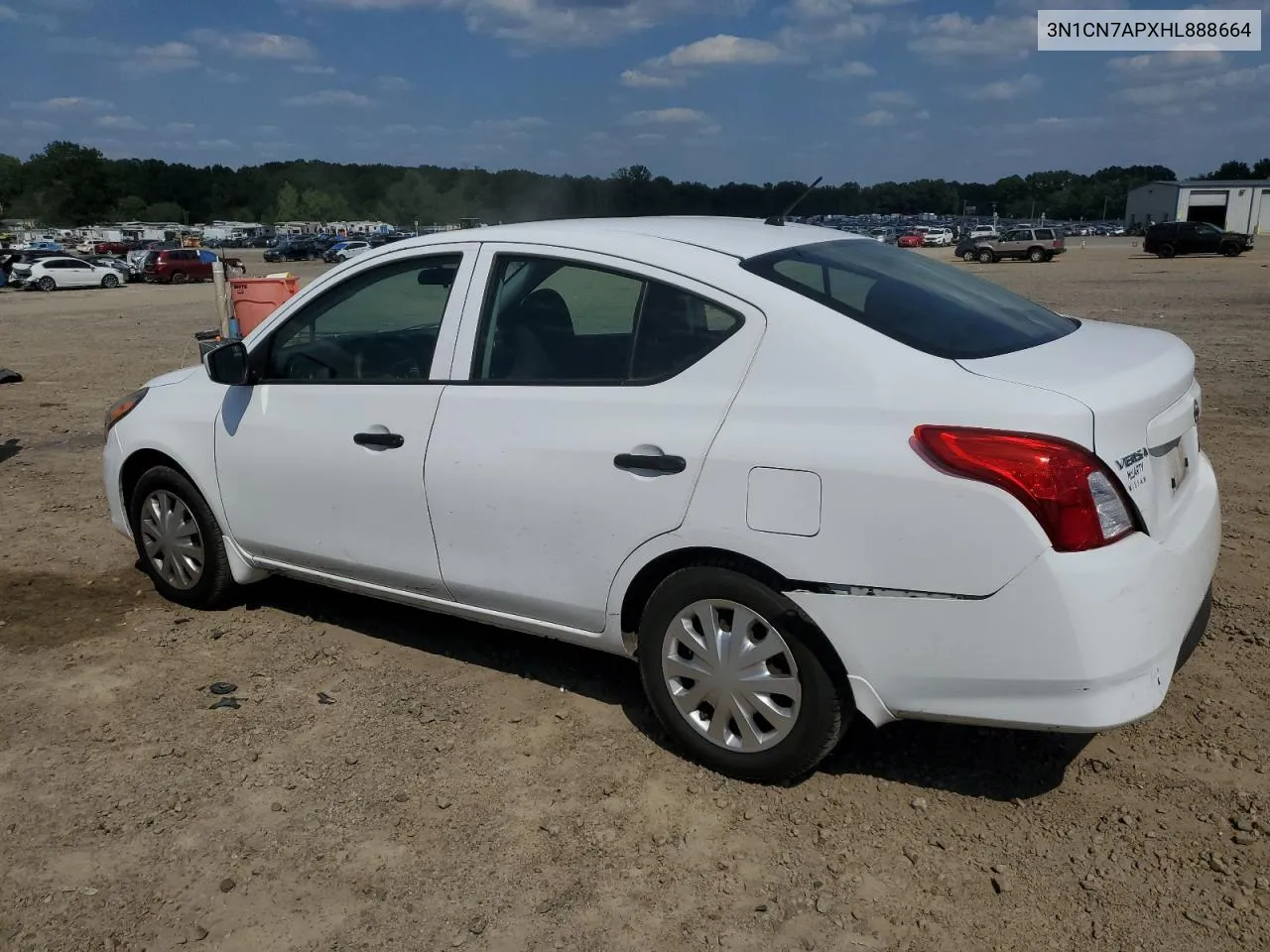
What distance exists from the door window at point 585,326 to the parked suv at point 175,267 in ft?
156

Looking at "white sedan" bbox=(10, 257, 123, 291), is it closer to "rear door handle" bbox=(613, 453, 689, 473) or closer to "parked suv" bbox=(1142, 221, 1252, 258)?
"rear door handle" bbox=(613, 453, 689, 473)

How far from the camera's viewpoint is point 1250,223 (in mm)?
80812

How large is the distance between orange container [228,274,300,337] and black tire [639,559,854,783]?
9204 millimetres

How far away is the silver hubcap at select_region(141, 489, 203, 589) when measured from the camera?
4.84 m

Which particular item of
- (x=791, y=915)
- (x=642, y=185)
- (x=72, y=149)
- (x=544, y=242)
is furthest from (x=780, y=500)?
(x=72, y=149)

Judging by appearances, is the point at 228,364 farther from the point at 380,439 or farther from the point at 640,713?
the point at 640,713

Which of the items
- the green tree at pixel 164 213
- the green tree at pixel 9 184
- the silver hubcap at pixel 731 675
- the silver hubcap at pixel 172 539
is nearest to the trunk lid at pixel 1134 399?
the silver hubcap at pixel 731 675

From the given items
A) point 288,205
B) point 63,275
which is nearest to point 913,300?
point 63,275

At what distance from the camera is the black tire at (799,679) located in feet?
10.1

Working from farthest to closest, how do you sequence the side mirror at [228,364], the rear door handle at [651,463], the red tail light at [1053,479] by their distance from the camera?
the side mirror at [228,364]
the rear door handle at [651,463]
the red tail light at [1053,479]

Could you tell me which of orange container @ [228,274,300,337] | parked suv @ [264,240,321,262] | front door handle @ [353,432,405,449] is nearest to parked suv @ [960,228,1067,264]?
parked suv @ [264,240,321,262]

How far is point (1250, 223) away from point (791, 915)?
93445 millimetres

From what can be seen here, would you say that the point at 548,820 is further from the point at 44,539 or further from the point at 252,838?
the point at 44,539

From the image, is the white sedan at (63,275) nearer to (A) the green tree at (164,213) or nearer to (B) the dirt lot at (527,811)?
(B) the dirt lot at (527,811)
